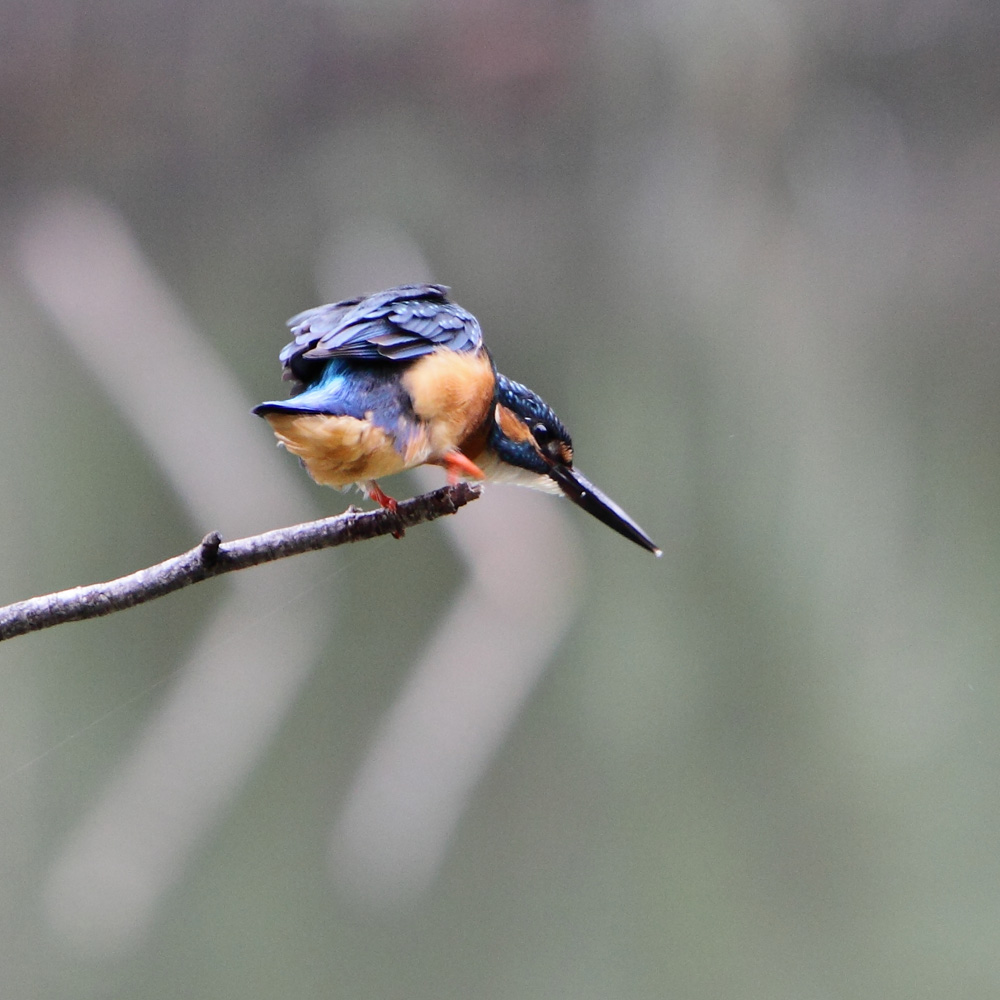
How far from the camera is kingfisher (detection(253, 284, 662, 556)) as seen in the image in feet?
1.87

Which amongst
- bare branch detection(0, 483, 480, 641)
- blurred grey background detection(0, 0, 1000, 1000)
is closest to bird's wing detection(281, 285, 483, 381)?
bare branch detection(0, 483, 480, 641)

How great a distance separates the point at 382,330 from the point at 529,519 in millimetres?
874

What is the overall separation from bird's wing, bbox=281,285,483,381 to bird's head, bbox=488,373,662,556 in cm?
7

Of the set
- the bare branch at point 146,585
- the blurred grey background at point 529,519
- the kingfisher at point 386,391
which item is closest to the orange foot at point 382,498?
the kingfisher at point 386,391

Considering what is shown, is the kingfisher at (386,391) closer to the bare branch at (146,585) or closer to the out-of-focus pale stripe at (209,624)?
the bare branch at (146,585)

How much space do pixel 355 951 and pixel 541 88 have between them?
1315mm

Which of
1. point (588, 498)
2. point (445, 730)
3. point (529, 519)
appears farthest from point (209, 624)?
point (588, 498)

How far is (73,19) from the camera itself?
1437mm

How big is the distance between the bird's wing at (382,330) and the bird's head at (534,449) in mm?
75

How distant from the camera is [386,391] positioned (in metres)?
0.60

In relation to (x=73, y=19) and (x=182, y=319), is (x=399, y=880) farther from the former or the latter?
(x=73, y=19)

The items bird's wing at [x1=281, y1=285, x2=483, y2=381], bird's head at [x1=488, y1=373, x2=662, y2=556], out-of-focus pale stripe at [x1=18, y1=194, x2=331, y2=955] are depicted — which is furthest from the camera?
out-of-focus pale stripe at [x1=18, y1=194, x2=331, y2=955]

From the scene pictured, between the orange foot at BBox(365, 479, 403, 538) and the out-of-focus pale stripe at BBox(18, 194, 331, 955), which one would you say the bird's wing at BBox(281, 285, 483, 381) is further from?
the out-of-focus pale stripe at BBox(18, 194, 331, 955)

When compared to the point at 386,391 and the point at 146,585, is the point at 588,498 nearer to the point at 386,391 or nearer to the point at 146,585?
the point at 386,391
